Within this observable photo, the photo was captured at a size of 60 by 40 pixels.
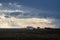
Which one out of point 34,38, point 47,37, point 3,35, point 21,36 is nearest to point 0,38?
point 3,35

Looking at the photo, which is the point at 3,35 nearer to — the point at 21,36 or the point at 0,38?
the point at 0,38

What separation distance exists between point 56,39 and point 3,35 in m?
2.74

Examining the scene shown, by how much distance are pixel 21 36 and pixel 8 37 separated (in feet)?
2.31

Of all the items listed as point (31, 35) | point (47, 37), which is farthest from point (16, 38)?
point (47, 37)

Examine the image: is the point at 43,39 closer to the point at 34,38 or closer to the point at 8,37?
the point at 34,38

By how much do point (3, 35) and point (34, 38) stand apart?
1622 mm

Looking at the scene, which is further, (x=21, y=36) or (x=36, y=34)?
(x=36, y=34)

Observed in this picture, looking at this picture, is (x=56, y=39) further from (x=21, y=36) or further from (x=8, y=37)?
(x=8, y=37)

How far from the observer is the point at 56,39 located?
9406mm

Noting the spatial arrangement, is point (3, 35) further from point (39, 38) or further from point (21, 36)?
point (39, 38)

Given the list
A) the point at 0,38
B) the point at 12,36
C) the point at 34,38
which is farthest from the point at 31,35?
the point at 0,38

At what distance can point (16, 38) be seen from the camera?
372 inches

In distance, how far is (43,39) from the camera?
9680 millimetres

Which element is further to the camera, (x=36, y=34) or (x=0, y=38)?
(x=36, y=34)
